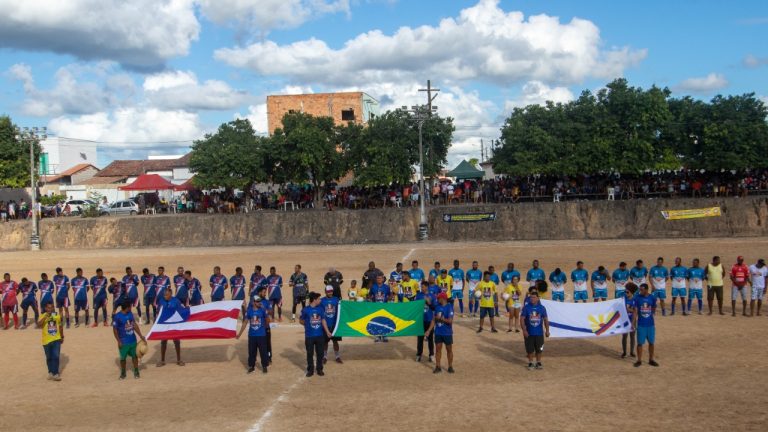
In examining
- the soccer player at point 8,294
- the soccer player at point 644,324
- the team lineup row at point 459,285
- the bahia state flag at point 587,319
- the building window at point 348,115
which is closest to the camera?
the soccer player at point 644,324

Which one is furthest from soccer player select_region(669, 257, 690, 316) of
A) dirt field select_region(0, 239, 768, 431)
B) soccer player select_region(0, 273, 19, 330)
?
soccer player select_region(0, 273, 19, 330)

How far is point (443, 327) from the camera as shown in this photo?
521 inches

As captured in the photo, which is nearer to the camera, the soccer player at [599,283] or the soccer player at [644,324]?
the soccer player at [644,324]

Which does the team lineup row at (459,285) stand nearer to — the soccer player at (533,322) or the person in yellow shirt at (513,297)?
the person in yellow shirt at (513,297)

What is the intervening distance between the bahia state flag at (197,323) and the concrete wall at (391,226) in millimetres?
27041

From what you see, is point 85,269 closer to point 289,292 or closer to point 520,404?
point 289,292

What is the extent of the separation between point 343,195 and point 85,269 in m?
19.0

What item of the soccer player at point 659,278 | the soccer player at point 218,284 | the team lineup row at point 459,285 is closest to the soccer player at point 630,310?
the team lineup row at point 459,285

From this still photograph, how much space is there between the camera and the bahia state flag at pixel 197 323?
14.6 metres

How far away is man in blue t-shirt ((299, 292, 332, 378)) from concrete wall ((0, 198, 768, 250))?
2825cm

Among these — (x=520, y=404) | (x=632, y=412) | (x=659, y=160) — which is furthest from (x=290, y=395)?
(x=659, y=160)

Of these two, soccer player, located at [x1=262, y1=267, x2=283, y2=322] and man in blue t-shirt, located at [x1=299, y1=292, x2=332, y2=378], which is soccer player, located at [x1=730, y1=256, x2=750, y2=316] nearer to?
man in blue t-shirt, located at [x1=299, y1=292, x2=332, y2=378]

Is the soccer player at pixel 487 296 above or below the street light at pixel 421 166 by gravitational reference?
below

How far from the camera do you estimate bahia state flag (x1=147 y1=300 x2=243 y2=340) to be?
14.6 metres
